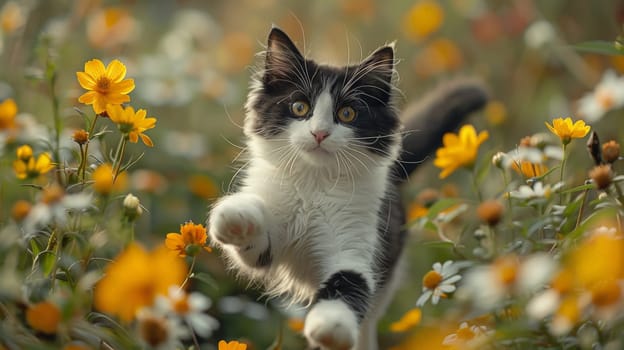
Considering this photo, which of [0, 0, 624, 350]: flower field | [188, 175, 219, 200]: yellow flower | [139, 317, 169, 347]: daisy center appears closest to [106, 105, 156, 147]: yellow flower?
[0, 0, 624, 350]: flower field

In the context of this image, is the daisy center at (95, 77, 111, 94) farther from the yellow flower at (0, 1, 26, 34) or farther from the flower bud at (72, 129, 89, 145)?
the yellow flower at (0, 1, 26, 34)

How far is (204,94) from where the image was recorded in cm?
401

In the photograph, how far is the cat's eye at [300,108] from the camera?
1902 mm

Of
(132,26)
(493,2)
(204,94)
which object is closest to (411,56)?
(493,2)

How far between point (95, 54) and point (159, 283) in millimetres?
3312

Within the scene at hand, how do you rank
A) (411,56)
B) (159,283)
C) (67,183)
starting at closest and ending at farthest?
1. (159,283)
2. (67,183)
3. (411,56)

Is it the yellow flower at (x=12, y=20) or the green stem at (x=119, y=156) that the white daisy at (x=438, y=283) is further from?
the yellow flower at (x=12, y=20)

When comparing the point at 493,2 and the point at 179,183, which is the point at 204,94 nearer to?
the point at 179,183

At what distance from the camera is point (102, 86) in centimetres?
151

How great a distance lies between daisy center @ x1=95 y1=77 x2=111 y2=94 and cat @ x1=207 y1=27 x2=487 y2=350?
14.8 inches

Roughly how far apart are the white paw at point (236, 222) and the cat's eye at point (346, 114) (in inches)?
14.6

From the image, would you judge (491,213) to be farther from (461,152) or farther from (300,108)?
(300,108)

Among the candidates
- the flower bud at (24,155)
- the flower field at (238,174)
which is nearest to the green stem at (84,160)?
the flower field at (238,174)

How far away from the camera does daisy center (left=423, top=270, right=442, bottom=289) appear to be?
153 centimetres
